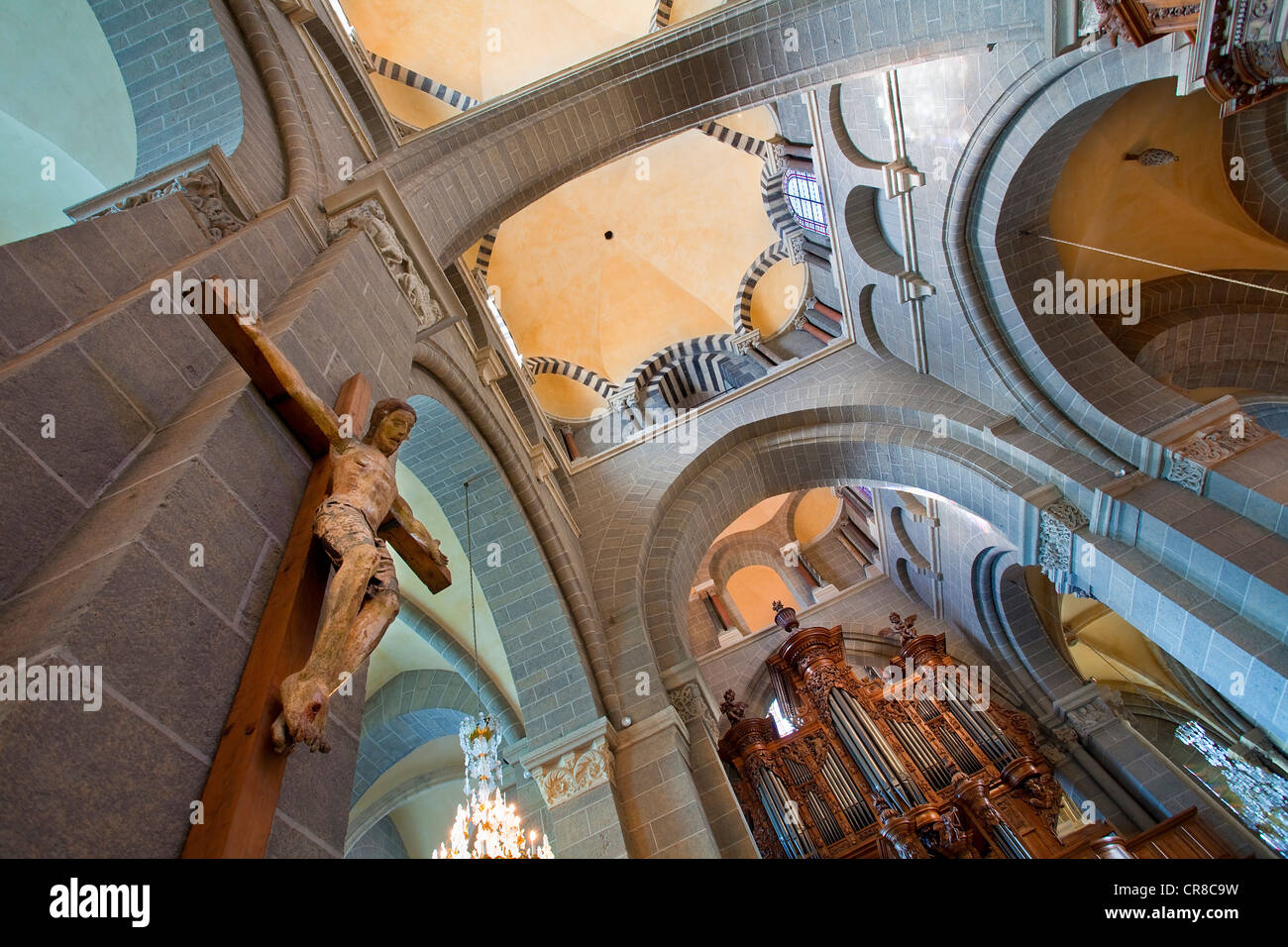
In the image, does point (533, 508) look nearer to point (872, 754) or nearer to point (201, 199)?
point (201, 199)

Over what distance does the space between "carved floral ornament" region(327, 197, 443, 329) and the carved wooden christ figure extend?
2084 millimetres

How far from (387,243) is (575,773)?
166 inches

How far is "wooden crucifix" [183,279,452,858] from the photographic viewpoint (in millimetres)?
1665

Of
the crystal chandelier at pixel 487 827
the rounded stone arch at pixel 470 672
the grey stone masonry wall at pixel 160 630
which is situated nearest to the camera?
the grey stone masonry wall at pixel 160 630

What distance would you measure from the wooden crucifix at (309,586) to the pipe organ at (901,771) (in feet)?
23.8

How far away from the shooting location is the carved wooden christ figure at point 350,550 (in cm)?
182

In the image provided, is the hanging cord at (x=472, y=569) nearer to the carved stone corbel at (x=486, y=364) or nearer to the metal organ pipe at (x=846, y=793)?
the carved stone corbel at (x=486, y=364)

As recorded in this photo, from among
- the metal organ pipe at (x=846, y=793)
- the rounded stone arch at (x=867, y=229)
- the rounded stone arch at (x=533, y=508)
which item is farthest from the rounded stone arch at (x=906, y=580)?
the rounded stone arch at (x=533, y=508)

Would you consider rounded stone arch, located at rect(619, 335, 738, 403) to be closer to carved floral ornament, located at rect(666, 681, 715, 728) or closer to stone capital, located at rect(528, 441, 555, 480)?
stone capital, located at rect(528, 441, 555, 480)

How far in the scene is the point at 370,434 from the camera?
118 inches

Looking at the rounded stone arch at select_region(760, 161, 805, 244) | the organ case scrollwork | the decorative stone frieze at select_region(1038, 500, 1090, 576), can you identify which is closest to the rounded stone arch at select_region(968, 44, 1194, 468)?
the decorative stone frieze at select_region(1038, 500, 1090, 576)

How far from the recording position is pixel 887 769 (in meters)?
9.12

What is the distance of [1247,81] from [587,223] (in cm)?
1005
